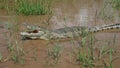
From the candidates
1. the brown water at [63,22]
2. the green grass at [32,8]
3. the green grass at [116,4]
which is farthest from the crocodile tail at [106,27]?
the green grass at [116,4]

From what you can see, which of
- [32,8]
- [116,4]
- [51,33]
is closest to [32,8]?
[32,8]

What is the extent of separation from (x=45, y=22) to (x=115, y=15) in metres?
1.88

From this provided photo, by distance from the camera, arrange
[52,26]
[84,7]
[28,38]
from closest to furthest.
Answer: [28,38]
[52,26]
[84,7]

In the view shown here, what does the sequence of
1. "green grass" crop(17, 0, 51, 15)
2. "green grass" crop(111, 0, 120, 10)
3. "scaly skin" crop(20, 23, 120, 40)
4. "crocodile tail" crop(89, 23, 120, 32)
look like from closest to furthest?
1. "scaly skin" crop(20, 23, 120, 40)
2. "crocodile tail" crop(89, 23, 120, 32)
3. "green grass" crop(17, 0, 51, 15)
4. "green grass" crop(111, 0, 120, 10)

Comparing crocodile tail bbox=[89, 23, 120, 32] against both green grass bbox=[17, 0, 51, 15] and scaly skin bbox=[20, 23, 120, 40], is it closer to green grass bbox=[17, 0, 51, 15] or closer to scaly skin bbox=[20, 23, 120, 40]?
scaly skin bbox=[20, 23, 120, 40]

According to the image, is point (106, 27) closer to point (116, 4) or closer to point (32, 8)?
point (32, 8)

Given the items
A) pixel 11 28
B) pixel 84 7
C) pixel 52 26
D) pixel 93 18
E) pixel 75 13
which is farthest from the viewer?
pixel 84 7

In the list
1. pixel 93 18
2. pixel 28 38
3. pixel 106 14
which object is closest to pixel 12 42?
pixel 28 38

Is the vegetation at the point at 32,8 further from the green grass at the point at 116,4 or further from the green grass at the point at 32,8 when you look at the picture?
the green grass at the point at 116,4

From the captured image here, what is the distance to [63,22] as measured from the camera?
23.0ft

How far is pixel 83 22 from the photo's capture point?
22.7ft

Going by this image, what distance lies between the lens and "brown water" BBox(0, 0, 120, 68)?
453cm

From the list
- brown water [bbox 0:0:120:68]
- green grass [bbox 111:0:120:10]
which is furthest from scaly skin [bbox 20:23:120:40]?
Result: green grass [bbox 111:0:120:10]

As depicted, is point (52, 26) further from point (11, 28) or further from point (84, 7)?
point (84, 7)
